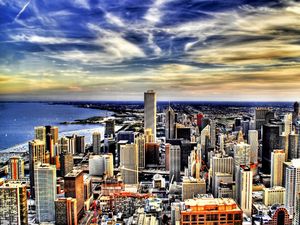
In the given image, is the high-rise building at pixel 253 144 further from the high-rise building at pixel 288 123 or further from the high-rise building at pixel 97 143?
the high-rise building at pixel 97 143

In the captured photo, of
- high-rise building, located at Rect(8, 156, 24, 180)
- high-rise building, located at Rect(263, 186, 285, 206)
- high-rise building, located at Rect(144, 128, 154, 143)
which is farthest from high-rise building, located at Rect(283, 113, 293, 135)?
high-rise building, located at Rect(8, 156, 24, 180)

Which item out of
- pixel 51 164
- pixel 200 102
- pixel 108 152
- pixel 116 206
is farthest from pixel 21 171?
pixel 200 102

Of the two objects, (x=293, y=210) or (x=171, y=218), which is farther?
(x=171, y=218)

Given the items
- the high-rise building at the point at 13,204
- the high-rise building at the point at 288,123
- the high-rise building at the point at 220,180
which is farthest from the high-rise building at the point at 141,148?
the high-rise building at the point at 13,204

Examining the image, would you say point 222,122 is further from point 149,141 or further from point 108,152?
point 108,152

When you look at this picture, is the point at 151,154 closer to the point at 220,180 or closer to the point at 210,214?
the point at 220,180

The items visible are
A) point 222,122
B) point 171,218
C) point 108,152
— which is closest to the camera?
point 171,218
